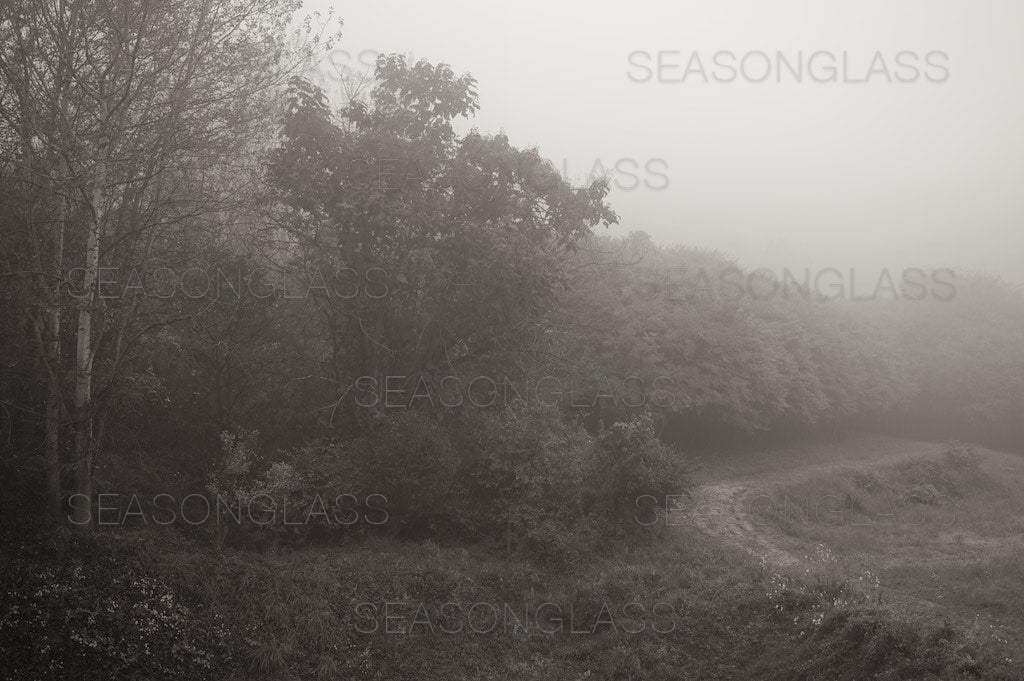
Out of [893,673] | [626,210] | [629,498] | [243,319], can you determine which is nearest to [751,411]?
[629,498]

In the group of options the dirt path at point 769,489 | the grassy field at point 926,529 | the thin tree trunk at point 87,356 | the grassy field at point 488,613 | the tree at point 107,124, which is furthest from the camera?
the dirt path at point 769,489

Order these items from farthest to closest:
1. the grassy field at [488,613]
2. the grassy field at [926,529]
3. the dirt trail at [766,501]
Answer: the dirt trail at [766,501] → the grassy field at [926,529] → the grassy field at [488,613]

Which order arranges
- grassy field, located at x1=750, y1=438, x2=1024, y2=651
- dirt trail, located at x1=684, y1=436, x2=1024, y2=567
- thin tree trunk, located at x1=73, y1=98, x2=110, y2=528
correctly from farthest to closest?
dirt trail, located at x1=684, y1=436, x2=1024, y2=567 → grassy field, located at x1=750, y1=438, x2=1024, y2=651 → thin tree trunk, located at x1=73, y1=98, x2=110, y2=528

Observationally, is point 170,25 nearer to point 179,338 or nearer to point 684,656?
point 179,338

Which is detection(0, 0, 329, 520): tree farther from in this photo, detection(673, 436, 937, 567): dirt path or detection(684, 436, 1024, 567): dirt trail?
detection(673, 436, 937, 567): dirt path

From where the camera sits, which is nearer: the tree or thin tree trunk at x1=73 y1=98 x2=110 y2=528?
the tree

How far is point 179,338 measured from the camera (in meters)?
15.0

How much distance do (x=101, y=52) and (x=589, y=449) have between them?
13124 mm

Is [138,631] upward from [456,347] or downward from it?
downward

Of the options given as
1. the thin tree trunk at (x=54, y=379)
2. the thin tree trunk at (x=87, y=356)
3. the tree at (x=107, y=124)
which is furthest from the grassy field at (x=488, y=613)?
the tree at (x=107, y=124)

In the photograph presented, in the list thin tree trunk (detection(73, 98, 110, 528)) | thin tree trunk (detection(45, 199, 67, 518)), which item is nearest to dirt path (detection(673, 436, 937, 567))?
thin tree trunk (detection(73, 98, 110, 528))

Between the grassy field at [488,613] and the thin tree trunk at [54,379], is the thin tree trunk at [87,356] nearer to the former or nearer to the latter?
the thin tree trunk at [54,379]

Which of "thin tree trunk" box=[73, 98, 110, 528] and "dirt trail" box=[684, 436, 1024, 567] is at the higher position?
"thin tree trunk" box=[73, 98, 110, 528]

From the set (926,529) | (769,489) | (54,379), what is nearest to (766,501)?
(769,489)
